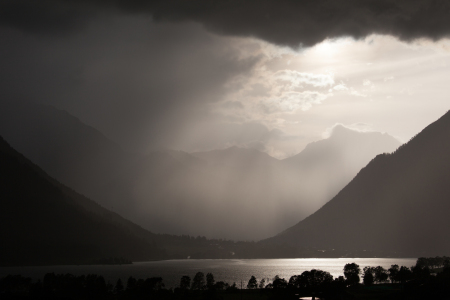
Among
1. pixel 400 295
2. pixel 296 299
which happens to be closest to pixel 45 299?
pixel 296 299

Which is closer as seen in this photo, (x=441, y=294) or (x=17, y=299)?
(x=441, y=294)

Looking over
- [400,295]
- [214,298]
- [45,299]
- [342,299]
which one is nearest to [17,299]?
[45,299]

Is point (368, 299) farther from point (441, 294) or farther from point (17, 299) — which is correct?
point (17, 299)

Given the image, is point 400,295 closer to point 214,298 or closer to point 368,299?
point 368,299

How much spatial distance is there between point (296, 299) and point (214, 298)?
36799 mm

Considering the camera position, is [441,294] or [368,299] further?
[368,299]

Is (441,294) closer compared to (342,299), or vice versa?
(441,294)

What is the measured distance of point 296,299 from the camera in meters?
199

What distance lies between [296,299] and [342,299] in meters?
20.6

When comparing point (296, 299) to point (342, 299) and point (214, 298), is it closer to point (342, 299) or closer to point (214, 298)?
point (342, 299)

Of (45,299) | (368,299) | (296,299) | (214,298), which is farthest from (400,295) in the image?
(45,299)

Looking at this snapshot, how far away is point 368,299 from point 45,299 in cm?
14333

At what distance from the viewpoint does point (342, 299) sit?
199 meters

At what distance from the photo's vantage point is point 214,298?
199750 mm
